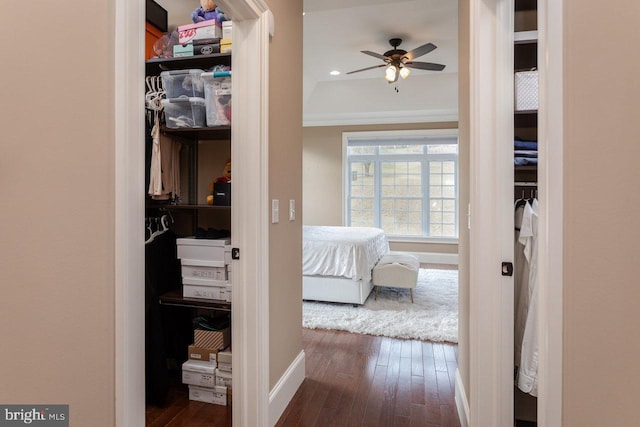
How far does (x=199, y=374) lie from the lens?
87.8 inches

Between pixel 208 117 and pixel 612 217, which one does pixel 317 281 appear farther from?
pixel 612 217

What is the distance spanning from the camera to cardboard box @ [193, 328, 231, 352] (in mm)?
2244

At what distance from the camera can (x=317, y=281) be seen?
4.06 meters

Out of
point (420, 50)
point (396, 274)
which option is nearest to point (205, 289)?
point (396, 274)

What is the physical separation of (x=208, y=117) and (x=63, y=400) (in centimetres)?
178

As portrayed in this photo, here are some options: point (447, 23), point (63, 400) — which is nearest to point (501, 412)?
point (63, 400)

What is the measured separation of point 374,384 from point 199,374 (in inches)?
47.1

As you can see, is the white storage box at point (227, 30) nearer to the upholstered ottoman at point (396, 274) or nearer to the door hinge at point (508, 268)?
the door hinge at point (508, 268)

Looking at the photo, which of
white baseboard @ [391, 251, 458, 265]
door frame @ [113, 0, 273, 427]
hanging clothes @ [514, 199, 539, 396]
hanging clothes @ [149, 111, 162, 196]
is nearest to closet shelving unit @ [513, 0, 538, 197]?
hanging clothes @ [514, 199, 539, 396]

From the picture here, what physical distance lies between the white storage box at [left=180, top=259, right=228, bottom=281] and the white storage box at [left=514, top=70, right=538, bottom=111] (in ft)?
6.30

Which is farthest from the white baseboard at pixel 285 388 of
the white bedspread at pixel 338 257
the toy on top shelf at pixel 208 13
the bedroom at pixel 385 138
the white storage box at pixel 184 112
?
the bedroom at pixel 385 138

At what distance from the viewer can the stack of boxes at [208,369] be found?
2.21m

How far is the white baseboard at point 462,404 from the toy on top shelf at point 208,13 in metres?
2.73

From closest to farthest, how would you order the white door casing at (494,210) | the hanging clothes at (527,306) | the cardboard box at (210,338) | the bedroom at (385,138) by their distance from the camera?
the white door casing at (494,210)
the hanging clothes at (527,306)
the cardboard box at (210,338)
the bedroom at (385,138)
